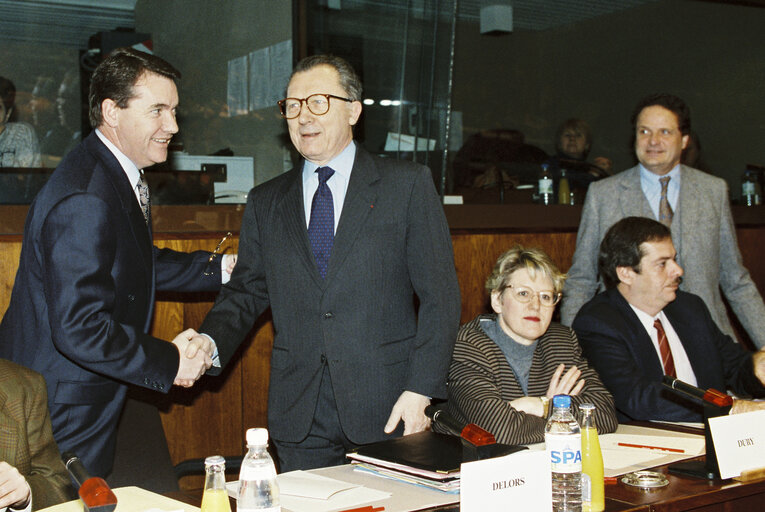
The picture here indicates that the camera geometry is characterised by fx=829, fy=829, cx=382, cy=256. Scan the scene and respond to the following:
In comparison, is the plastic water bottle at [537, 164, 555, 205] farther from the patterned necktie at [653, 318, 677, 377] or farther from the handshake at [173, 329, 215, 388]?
the handshake at [173, 329, 215, 388]

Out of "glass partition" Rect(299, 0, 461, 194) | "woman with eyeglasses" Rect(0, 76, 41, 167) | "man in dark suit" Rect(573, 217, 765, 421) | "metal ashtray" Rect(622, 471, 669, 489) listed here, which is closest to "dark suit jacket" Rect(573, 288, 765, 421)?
"man in dark suit" Rect(573, 217, 765, 421)

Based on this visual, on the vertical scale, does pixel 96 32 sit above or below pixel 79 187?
above

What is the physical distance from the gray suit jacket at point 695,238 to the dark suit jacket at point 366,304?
1238mm

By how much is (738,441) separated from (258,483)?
4.18 feet

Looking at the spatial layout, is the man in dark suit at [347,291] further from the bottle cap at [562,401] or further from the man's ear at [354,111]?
the bottle cap at [562,401]

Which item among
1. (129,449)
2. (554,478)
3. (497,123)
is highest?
(497,123)

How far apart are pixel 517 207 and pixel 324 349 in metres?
2.72

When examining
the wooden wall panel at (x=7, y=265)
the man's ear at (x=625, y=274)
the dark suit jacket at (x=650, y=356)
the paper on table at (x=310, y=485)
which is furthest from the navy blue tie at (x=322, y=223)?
the wooden wall panel at (x=7, y=265)

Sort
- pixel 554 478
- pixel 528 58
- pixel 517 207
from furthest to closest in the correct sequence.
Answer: pixel 528 58 → pixel 517 207 → pixel 554 478

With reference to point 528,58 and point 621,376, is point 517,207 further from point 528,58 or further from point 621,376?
point 528,58

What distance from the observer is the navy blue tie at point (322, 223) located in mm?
2566

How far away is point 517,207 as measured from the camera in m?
4.98

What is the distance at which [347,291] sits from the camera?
8.21 ft

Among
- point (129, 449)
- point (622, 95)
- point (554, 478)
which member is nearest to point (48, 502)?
point (129, 449)
